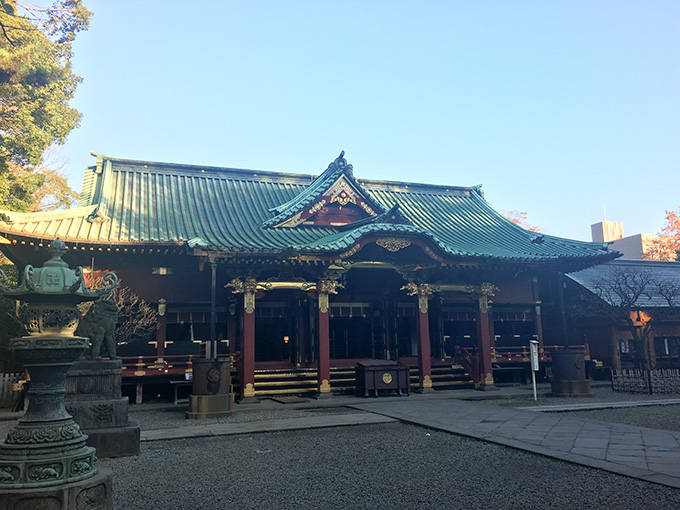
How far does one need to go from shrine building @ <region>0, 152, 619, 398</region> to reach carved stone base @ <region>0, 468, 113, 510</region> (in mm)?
9209

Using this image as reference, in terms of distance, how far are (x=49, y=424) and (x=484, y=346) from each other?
15.2 meters

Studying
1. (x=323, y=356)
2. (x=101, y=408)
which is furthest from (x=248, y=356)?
(x=101, y=408)

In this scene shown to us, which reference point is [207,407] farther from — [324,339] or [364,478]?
[364,478]

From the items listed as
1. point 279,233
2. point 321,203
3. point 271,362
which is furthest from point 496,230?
point 271,362

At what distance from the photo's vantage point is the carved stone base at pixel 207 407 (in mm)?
12516

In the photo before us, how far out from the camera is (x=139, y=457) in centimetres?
813

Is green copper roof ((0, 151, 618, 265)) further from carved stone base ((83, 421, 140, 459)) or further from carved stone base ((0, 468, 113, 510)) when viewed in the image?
carved stone base ((0, 468, 113, 510))

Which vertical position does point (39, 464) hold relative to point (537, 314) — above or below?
below

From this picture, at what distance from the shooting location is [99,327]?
967 cm

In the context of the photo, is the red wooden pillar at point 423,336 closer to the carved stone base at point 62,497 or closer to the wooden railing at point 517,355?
the wooden railing at point 517,355

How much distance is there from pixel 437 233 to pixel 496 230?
3.32m

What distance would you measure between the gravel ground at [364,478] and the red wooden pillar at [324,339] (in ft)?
21.5

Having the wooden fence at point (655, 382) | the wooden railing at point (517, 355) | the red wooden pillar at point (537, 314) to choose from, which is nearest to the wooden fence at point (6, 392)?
the wooden railing at point (517, 355)

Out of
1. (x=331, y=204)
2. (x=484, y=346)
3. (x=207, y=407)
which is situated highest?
(x=331, y=204)
